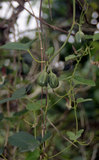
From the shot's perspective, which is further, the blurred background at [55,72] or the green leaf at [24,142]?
the blurred background at [55,72]

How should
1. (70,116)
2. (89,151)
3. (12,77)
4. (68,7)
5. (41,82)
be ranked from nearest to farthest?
1. (41,82)
2. (89,151)
3. (12,77)
4. (70,116)
5. (68,7)

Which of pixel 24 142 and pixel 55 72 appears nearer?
pixel 24 142

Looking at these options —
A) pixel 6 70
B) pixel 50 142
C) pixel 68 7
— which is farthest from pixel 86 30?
pixel 68 7

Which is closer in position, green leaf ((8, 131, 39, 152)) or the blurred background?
green leaf ((8, 131, 39, 152))

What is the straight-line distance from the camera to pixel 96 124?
4.48 ft

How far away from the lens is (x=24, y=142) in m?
0.63

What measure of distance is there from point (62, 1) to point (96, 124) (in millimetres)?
1070

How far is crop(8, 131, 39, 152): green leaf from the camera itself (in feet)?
2.02

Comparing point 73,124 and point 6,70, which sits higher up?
point 6,70

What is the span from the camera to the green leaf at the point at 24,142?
0.62 meters

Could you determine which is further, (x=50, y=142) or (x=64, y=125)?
(x=64, y=125)

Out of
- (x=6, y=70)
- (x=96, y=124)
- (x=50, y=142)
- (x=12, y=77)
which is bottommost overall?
(x=96, y=124)

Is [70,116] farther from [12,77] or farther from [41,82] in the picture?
[41,82]

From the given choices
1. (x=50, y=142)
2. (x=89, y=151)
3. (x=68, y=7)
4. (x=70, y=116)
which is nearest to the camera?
(x=50, y=142)
